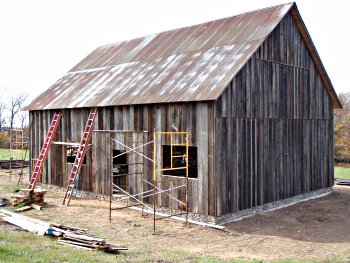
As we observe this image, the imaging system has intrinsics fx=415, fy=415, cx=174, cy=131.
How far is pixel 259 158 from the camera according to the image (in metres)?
16.7

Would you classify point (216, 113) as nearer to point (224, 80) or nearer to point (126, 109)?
point (224, 80)

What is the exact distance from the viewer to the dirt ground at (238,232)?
12.0 metres

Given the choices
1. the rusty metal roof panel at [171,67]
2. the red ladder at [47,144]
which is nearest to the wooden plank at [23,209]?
the red ladder at [47,144]

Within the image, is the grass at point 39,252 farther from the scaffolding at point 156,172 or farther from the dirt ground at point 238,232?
the scaffolding at point 156,172

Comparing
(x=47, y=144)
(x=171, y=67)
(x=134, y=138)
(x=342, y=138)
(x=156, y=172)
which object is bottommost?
(x=156, y=172)

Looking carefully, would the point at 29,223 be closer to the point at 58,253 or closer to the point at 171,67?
the point at 58,253

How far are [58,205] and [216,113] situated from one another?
8.46 meters

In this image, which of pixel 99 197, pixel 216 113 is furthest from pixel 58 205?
pixel 216 113

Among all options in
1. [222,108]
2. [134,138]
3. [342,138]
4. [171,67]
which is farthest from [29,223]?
[342,138]

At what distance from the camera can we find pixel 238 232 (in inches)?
556

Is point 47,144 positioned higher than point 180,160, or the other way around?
point 47,144

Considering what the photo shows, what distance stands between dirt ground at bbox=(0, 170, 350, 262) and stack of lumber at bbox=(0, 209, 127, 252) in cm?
58

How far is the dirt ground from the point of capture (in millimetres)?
11992

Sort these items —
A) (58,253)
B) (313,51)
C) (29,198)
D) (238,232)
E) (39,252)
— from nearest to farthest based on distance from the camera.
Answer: (39,252)
(58,253)
(238,232)
(29,198)
(313,51)
